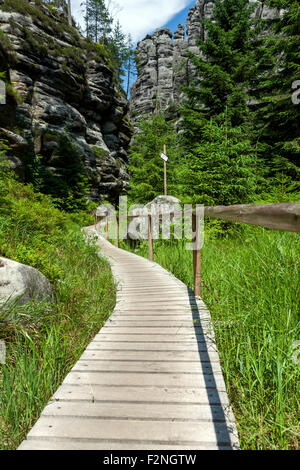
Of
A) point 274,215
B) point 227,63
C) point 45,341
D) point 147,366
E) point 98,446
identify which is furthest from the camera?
point 227,63

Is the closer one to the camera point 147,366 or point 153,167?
point 147,366

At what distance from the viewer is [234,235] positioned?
285 inches

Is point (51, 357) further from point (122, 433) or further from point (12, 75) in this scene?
point (12, 75)

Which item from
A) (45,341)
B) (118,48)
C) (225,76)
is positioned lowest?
(45,341)

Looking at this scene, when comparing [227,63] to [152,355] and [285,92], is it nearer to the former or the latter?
[285,92]

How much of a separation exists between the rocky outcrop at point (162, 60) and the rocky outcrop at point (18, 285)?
42.6m

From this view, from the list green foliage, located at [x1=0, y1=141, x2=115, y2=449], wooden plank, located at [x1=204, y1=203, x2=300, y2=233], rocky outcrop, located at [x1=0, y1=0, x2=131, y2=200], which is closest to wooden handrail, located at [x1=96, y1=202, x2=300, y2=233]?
wooden plank, located at [x1=204, y1=203, x2=300, y2=233]

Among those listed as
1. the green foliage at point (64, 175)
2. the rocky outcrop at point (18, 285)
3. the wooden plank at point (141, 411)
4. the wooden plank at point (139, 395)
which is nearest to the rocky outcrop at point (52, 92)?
the green foliage at point (64, 175)

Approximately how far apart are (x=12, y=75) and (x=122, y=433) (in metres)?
20.1

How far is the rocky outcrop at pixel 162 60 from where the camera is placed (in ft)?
135

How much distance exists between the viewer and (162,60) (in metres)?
44.2

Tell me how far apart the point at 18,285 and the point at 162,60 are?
171 ft

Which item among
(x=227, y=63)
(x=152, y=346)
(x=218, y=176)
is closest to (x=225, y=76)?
(x=227, y=63)

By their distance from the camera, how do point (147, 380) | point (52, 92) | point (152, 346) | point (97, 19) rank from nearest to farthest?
1. point (147, 380)
2. point (152, 346)
3. point (52, 92)
4. point (97, 19)
